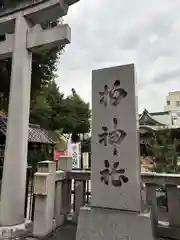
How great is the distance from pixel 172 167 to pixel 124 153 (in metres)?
4.40

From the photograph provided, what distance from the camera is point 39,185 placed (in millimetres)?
3936

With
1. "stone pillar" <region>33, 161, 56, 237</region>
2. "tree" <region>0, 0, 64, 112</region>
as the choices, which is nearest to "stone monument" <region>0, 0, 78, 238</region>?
"stone pillar" <region>33, 161, 56, 237</region>

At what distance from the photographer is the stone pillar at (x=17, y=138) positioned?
4.18 meters

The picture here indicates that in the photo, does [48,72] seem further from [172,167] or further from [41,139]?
[172,167]

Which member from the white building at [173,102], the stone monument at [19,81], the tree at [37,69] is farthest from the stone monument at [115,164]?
the white building at [173,102]

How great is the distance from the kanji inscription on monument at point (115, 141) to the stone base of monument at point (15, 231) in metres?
1.52

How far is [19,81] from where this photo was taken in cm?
462

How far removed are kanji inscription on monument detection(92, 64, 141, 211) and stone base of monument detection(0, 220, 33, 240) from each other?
1523 mm

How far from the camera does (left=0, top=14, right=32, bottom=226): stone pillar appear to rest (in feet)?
13.7

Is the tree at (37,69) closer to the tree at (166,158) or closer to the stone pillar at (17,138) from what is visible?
the stone pillar at (17,138)

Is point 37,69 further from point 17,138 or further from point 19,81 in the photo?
point 17,138

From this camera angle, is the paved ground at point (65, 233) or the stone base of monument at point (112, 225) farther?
the paved ground at point (65, 233)

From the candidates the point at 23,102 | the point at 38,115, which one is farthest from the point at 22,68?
the point at 38,115

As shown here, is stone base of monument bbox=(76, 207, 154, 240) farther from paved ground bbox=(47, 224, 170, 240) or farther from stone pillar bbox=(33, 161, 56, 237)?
stone pillar bbox=(33, 161, 56, 237)
